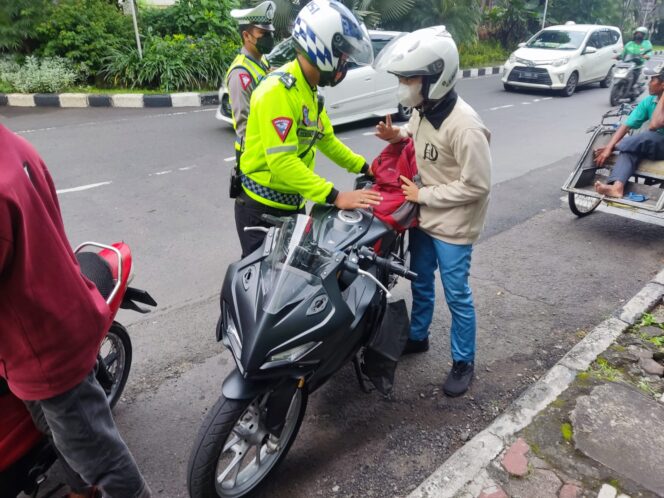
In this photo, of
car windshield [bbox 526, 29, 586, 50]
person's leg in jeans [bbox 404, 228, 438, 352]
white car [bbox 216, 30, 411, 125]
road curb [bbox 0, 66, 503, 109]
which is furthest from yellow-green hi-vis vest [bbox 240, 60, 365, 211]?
car windshield [bbox 526, 29, 586, 50]

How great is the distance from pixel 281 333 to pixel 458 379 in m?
1.37

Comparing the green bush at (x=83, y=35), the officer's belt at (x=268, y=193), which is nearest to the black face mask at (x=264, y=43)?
the officer's belt at (x=268, y=193)

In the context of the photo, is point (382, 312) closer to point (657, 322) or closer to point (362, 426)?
point (362, 426)

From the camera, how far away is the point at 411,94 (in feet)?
8.21

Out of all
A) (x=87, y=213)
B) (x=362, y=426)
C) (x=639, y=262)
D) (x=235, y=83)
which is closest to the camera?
→ (x=362, y=426)

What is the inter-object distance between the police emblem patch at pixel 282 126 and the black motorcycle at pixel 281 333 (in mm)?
380

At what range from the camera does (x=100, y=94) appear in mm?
10609

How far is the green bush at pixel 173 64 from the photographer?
11281 mm

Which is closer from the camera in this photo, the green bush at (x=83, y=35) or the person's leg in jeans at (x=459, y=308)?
the person's leg in jeans at (x=459, y=308)

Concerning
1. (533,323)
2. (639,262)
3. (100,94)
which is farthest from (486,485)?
(100,94)

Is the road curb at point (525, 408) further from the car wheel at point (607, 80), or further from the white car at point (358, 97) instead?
the car wheel at point (607, 80)

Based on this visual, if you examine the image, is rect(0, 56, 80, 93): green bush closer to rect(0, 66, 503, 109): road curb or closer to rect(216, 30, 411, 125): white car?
rect(0, 66, 503, 109): road curb

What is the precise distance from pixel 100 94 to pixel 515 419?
10.3 metres

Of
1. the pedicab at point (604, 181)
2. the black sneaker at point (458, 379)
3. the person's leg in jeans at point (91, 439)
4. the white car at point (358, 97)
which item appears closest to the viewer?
the person's leg in jeans at point (91, 439)
